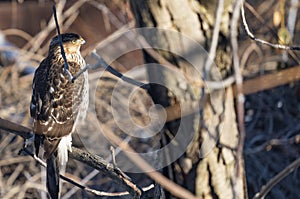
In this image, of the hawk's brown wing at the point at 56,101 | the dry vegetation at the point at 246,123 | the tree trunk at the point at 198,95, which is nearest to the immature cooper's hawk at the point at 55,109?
the hawk's brown wing at the point at 56,101

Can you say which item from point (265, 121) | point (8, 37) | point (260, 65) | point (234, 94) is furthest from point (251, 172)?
point (8, 37)

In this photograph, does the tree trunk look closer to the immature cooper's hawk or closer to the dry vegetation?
the immature cooper's hawk

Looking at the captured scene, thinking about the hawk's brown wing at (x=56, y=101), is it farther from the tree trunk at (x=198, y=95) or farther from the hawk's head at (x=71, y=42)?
the tree trunk at (x=198, y=95)

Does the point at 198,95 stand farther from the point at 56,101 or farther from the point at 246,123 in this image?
the point at 246,123

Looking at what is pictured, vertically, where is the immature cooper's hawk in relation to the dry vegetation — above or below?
below

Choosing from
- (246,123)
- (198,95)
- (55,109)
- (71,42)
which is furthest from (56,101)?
(246,123)

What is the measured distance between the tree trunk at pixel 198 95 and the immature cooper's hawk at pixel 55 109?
54cm

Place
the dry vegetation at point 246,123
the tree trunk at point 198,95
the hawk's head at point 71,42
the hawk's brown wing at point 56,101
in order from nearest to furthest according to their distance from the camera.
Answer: the tree trunk at point 198,95
the hawk's brown wing at point 56,101
the hawk's head at point 71,42
the dry vegetation at point 246,123

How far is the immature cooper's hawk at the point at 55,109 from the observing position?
3.20m

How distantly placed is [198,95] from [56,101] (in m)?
0.79

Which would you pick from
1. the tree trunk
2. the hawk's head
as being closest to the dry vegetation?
the hawk's head

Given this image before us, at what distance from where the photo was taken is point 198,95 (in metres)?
3.03

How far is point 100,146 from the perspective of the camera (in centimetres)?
503

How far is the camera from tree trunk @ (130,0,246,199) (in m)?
3.01
